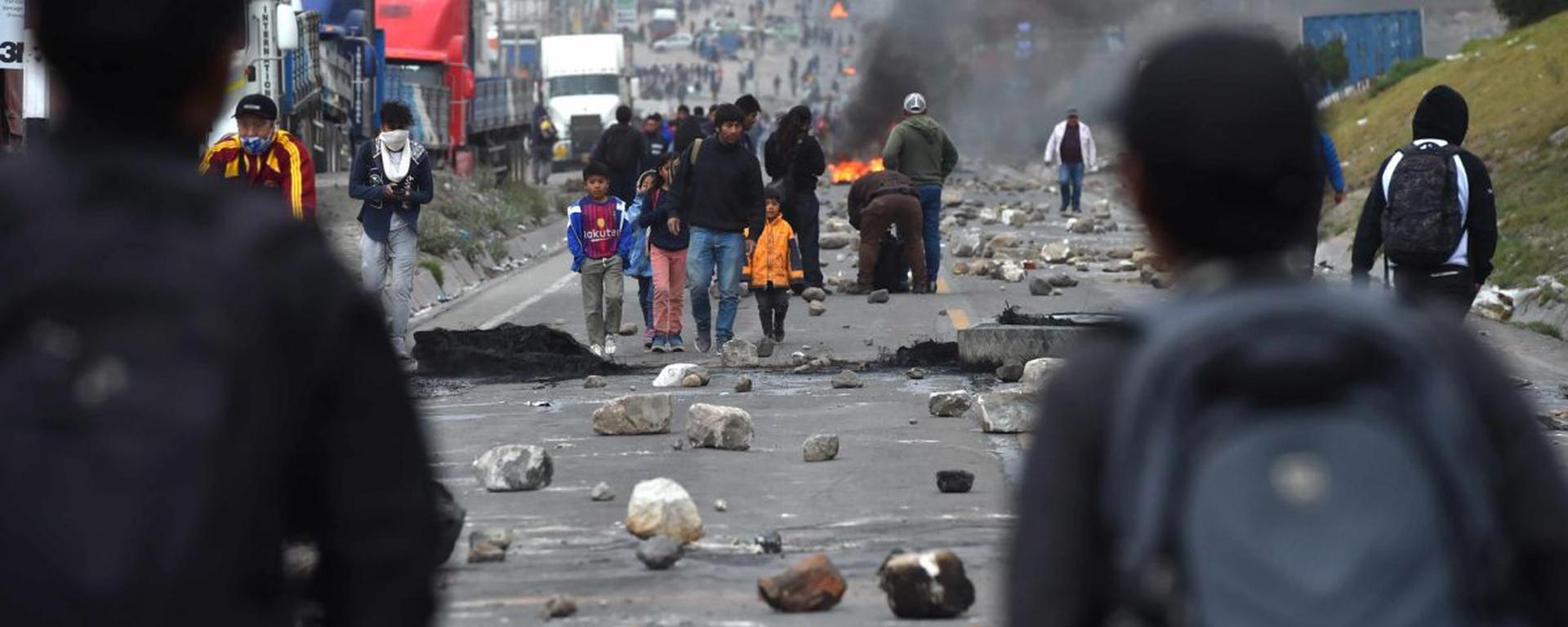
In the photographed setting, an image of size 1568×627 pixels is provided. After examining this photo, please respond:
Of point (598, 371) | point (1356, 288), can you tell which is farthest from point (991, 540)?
point (598, 371)

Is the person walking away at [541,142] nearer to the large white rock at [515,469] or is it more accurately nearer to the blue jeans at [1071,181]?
the blue jeans at [1071,181]

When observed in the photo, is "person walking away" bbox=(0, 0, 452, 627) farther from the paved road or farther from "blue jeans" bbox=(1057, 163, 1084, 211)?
"blue jeans" bbox=(1057, 163, 1084, 211)

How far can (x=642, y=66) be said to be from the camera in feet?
440

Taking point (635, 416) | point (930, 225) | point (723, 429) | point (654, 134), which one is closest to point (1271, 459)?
point (723, 429)

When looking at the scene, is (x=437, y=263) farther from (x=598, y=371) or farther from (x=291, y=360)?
(x=291, y=360)

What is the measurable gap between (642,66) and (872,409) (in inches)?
4875

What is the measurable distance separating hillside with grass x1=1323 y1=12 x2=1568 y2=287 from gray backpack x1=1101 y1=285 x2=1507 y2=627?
49.9 feet

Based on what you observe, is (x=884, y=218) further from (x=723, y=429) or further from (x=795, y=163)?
(x=723, y=429)

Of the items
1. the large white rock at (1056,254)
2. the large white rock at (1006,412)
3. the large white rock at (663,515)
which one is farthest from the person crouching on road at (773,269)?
the large white rock at (1056,254)

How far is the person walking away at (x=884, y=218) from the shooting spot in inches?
744

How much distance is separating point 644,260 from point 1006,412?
5.30 m

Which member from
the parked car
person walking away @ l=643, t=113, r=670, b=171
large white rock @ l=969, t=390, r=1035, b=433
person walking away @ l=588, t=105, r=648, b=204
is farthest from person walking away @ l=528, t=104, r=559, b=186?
the parked car

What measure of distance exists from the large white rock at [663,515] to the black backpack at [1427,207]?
3.32 metres

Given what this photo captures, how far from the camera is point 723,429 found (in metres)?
10.0
